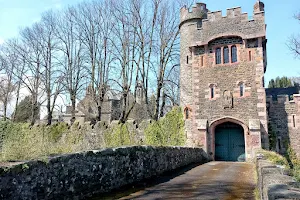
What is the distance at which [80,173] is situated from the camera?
224 inches

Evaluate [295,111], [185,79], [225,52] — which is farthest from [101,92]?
[295,111]

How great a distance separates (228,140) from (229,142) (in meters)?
0.15

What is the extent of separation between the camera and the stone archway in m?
17.9

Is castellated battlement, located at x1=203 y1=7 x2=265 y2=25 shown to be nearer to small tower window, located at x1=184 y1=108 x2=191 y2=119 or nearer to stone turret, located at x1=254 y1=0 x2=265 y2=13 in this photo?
stone turret, located at x1=254 y1=0 x2=265 y2=13

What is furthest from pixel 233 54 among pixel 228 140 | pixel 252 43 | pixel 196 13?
pixel 228 140

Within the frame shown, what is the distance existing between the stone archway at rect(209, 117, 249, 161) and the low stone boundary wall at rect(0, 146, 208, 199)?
9.68m

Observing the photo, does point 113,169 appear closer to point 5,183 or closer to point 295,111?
point 5,183

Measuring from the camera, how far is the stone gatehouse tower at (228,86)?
17.2 metres

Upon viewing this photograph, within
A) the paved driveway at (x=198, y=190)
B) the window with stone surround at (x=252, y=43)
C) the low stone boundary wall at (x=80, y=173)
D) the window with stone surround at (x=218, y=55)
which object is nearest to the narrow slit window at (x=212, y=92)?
the window with stone surround at (x=218, y=55)

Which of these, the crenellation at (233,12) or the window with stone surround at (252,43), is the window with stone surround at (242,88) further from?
the crenellation at (233,12)

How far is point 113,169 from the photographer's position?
6.75 meters

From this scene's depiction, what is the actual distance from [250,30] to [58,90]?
19.2m

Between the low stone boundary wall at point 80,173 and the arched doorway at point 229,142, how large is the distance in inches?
394

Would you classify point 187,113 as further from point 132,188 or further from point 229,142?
point 132,188
